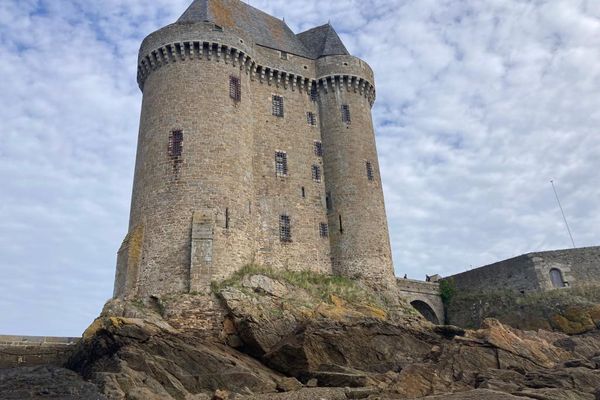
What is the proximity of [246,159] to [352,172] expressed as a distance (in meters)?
6.43

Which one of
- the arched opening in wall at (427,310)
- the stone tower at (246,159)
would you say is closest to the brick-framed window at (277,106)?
the stone tower at (246,159)

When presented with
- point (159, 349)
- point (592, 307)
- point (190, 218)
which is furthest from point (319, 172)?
point (592, 307)

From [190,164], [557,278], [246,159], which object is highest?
[246,159]

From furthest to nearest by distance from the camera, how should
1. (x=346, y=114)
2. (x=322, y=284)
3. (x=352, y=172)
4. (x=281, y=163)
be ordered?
1. (x=346, y=114)
2. (x=352, y=172)
3. (x=281, y=163)
4. (x=322, y=284)

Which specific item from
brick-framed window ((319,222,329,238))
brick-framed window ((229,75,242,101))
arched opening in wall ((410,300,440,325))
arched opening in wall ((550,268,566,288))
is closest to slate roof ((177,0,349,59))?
brick-framed window ((229,75,242,101))

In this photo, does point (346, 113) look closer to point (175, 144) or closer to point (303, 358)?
point (175, 144)

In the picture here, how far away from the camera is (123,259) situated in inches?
897

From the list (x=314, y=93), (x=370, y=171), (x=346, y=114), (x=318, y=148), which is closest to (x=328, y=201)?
(x=370, y=171)

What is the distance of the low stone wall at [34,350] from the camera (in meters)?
20.4

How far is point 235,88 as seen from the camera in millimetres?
26328

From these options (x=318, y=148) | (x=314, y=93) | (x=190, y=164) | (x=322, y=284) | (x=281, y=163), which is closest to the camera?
(x=190, y=164)

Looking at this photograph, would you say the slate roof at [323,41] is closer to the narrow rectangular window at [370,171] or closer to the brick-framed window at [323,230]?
the narrow rectangular window at [370,171]

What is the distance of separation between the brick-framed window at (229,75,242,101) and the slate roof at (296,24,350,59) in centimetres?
694

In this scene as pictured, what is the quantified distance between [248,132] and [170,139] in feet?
13.3
